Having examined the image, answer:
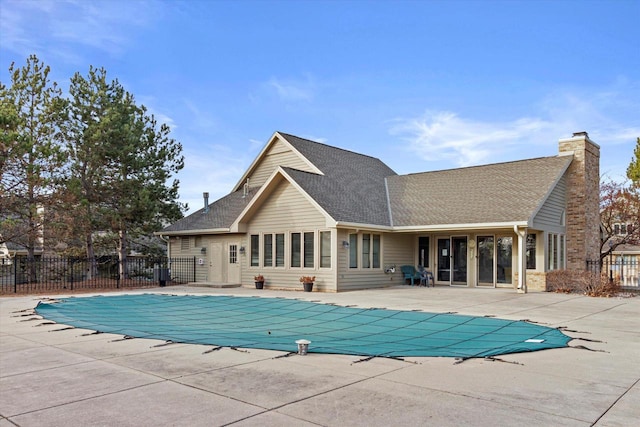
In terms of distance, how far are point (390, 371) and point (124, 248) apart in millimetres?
22090

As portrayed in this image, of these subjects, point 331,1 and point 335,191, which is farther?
point 335,191

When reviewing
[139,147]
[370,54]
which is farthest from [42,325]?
[139,147]

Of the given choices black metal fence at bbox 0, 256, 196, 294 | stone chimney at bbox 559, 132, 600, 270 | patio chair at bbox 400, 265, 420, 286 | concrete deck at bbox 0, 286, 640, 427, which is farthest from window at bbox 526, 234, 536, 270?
black metal fence at bbox 0, 256, 196, 294

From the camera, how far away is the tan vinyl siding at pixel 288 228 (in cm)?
1739

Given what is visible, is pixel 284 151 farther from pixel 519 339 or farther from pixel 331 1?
pixel 519 339

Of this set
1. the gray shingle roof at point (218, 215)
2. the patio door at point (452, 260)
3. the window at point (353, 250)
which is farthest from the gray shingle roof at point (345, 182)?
the gray shingle roof at point (218, 215)

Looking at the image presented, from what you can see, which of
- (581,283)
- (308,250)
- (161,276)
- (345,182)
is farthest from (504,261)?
(161,276)

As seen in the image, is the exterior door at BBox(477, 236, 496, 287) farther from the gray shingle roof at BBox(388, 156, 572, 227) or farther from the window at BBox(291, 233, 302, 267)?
the window at BBox(291, 233, 302, 267)

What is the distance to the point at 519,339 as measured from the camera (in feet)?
25.5

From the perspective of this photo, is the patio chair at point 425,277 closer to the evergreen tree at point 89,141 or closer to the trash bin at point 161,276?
the trash bin at point 161,276

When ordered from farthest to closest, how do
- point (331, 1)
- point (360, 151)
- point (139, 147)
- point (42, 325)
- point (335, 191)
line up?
1. point (360, 151)
2. point (139, 147)
3. point (335, 191)
4. point (331, 1)
5. point (42, 325)

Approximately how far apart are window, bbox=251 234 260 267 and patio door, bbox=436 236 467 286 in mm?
6889

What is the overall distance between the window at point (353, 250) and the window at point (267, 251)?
3.24 m

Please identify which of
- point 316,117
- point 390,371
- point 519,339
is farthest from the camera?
point 316,117
